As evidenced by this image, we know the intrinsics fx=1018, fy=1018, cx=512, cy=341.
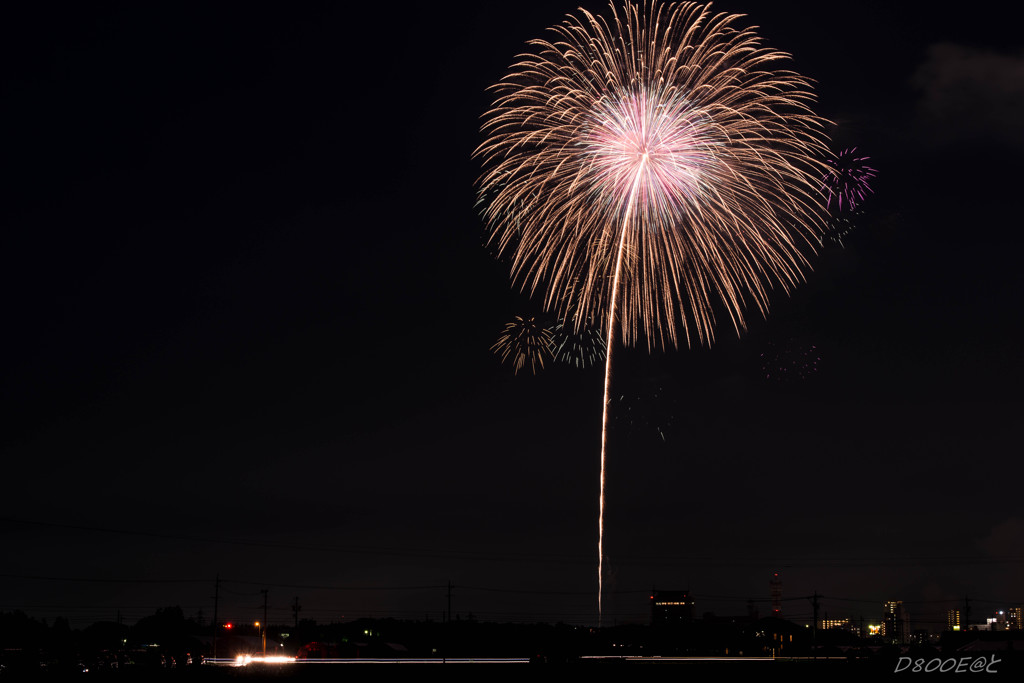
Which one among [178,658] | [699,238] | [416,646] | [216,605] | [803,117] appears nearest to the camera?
[803,117]

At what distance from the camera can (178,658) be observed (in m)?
83.6

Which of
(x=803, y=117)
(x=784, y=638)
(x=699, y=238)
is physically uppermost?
(x=803, y=117)

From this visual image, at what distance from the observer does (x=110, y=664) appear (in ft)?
240

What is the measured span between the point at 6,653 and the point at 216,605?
68.8 m

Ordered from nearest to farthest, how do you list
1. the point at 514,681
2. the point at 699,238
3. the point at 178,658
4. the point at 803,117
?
the point at 803,117
the point at 699,238
the point at 514,681
the point at 178,658

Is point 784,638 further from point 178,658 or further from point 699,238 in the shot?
point 699,238

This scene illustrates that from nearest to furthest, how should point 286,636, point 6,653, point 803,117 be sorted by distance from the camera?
point 803,117 < point 6,653 < point 286,636

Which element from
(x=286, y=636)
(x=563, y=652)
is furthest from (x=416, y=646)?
(x=563, y=652)

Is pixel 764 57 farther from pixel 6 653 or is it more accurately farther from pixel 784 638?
pixel 784 638

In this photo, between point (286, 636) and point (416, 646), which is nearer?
point (416, 646)

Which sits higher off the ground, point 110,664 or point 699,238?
point 699,238

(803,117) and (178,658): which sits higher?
(803,117)

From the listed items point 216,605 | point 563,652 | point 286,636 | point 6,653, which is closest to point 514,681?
point 563,652

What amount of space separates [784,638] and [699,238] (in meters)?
159
